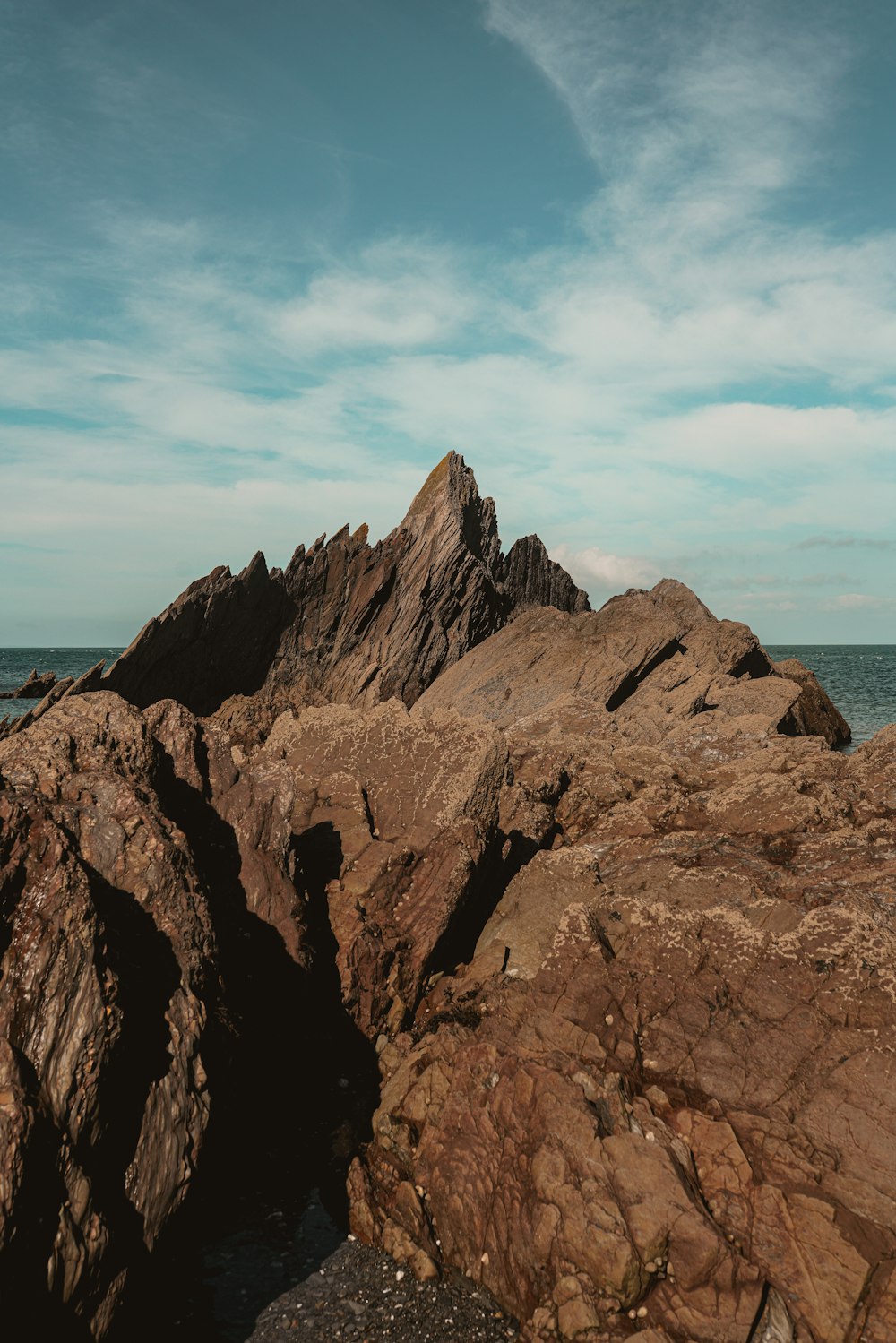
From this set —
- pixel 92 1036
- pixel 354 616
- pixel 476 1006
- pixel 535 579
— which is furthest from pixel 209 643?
pixel 92 1036

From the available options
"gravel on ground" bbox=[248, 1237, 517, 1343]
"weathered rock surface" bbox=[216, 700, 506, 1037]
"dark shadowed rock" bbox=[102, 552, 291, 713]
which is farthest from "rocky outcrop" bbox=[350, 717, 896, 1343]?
"dark shadowed rock" bbox=[102, 552, 291, 713]

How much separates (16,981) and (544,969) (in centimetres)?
712

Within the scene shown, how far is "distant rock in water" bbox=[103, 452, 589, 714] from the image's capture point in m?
39.9

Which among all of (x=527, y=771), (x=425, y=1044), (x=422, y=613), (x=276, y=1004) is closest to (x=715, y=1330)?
(x=425, y=1044)

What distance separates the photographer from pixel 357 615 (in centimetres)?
4366

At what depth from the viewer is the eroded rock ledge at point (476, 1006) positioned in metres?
8.28

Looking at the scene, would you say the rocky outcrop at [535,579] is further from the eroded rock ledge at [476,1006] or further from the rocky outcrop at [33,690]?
the rocky outcrop at [33,690]

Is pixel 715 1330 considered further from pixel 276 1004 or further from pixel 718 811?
pixel 718 811

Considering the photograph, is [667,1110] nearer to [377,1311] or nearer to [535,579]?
[377,1311]

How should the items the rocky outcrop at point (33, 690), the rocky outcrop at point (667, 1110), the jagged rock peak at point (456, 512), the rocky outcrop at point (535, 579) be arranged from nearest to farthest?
1. the rocky outcrop at point (667, 1110)
2. the jagged rock peak at point (456, 512)
3. the rocky outcrop at point (535, 579)
4. the rocky outcrop at point (33, 690)

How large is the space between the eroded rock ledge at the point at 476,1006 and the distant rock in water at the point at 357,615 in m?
21.4

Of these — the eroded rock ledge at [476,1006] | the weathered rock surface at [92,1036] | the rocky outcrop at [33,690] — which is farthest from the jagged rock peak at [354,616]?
the rocky outcrop at [33,690]

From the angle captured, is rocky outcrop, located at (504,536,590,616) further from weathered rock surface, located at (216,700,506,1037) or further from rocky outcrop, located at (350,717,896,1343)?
rocky outcrop, located at (350,717,896,1343)

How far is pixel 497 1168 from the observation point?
9.66 meters
